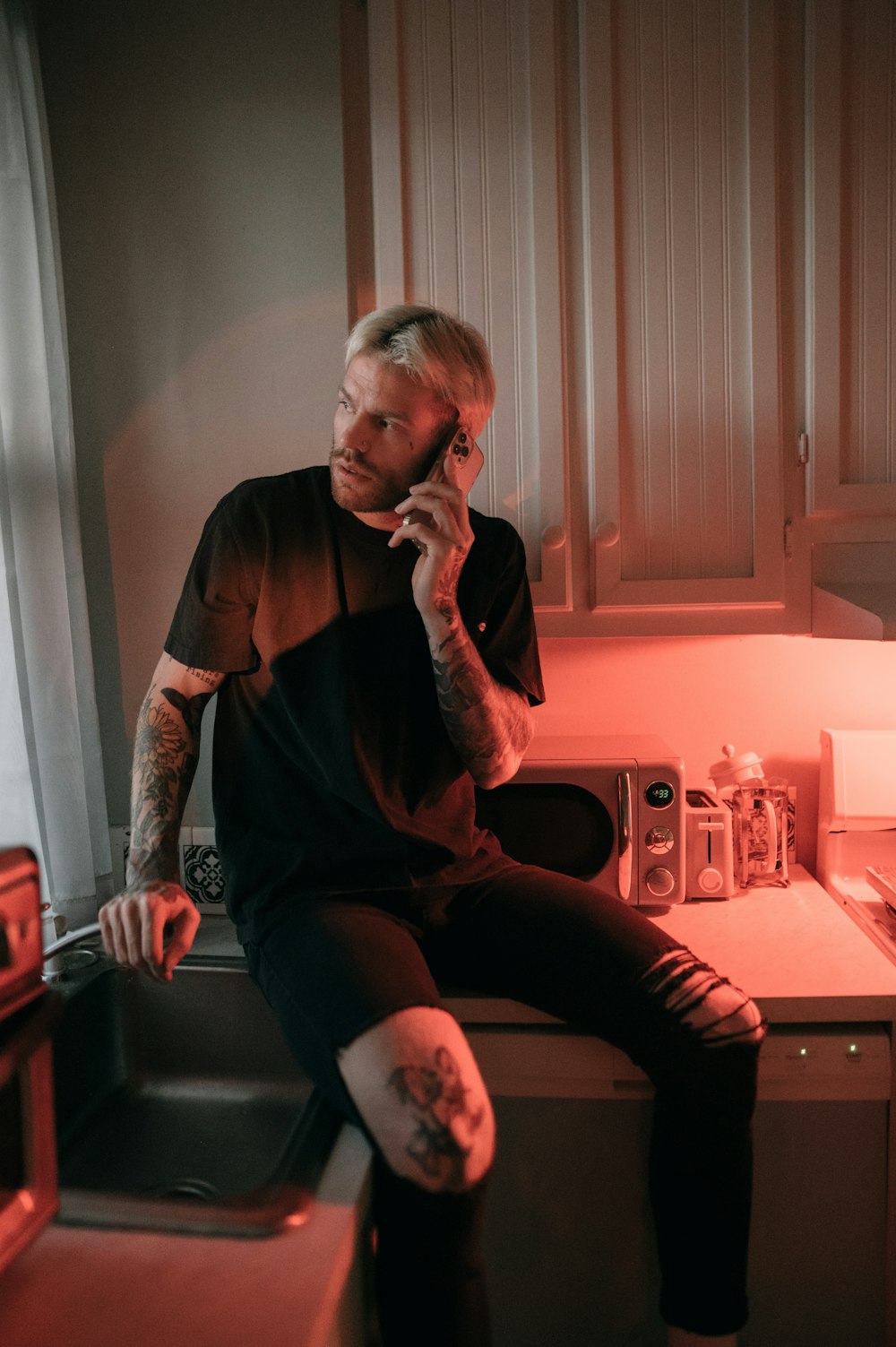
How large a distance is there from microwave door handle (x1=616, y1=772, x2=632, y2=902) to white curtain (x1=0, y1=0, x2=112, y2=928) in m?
0.92

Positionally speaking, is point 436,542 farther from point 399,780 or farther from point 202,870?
point 202,870

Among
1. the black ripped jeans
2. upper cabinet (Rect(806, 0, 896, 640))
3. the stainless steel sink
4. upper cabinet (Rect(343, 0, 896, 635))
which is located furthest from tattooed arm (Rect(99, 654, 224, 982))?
upper cabinet (Rect(806, 0, 896, 640))

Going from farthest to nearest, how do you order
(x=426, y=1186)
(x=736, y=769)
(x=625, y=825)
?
(x=736, y=769), (x=625, y=825), (x=426, y=1186)

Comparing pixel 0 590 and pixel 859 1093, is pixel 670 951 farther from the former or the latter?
pixel 0 590

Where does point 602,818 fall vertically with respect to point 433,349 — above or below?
below

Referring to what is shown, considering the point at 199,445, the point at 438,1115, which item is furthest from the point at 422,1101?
the point at 199,445

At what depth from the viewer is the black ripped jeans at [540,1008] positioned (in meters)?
1.00

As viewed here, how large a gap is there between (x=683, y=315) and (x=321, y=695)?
81 cm

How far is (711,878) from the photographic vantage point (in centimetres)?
166

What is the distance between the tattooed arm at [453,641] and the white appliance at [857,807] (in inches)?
27.9

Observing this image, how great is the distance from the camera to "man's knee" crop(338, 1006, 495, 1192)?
1.00m

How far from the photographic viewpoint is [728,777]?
5.86 feet

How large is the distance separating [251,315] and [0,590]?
2.32 feet

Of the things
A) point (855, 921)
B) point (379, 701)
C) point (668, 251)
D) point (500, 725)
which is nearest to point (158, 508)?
point (379, 701)
